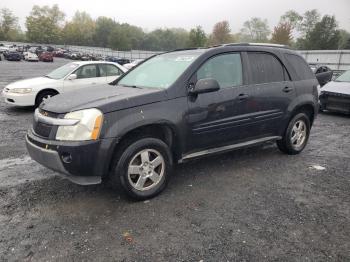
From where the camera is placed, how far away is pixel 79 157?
3.36m

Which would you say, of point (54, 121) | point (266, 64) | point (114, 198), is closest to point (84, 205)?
point (114, 198)

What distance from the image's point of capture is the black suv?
3455 millimetres

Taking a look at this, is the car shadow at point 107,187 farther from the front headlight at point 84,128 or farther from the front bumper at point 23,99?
the front bumper at point 23,99

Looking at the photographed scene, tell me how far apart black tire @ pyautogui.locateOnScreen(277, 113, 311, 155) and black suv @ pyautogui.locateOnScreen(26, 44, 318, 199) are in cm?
2

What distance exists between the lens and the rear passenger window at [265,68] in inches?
190

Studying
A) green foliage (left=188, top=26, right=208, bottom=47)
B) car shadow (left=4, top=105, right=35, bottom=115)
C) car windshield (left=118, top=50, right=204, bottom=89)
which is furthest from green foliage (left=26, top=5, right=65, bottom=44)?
car windshield (left=118, top=50, right=204, bottom=89)

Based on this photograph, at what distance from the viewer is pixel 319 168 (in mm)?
5102

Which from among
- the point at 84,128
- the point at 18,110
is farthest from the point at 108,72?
the point at 84,128

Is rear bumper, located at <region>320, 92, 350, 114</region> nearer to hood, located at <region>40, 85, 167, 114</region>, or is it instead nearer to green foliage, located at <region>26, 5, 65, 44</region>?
hood, located at <region>40, 85, 167, 114</region>

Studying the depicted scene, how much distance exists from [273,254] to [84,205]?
6.99ft

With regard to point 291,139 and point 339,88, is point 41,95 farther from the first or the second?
point 339,88

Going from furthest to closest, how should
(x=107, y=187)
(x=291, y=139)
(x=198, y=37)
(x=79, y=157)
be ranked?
(x=198, y=37)
(x=291, y=139)
(x=107, y=187)
(x=79, y=157)

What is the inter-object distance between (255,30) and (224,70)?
98.8 m

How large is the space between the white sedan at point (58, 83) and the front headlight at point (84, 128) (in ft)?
17.1
